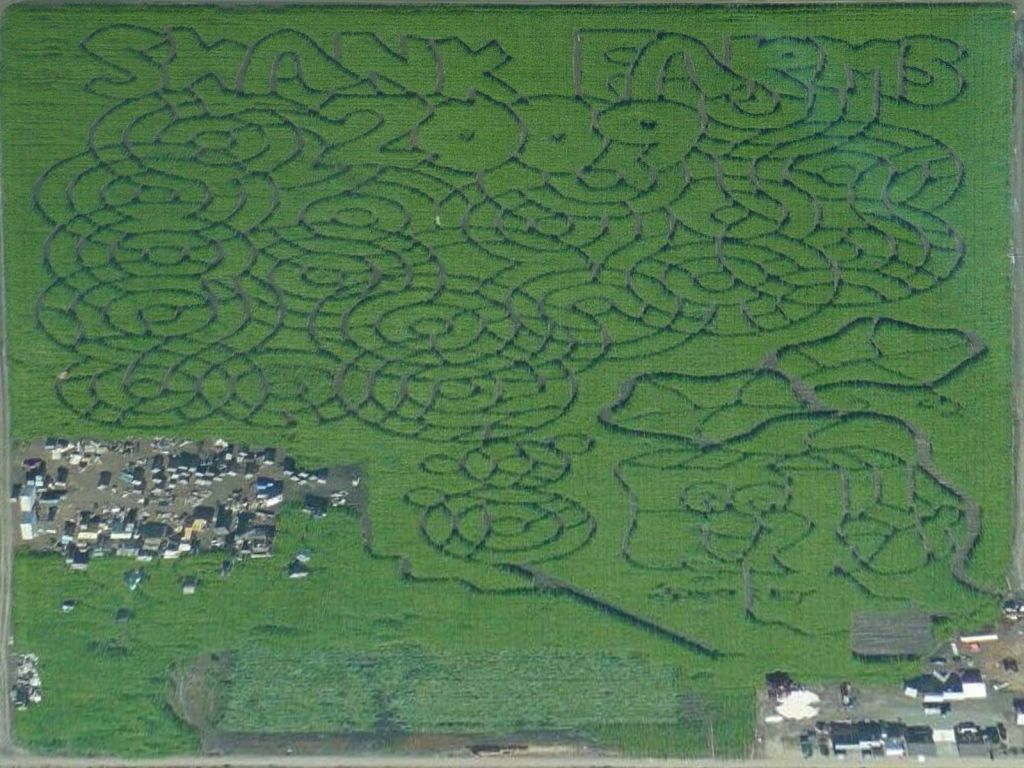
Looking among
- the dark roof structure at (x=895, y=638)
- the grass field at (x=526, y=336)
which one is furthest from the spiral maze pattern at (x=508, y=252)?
the dark roof structure at (x=895, y=638)

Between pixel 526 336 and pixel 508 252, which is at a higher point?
pixel 508 252

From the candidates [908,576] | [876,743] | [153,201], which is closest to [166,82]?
[153,201]

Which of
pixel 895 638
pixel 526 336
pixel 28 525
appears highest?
pixel 526 336

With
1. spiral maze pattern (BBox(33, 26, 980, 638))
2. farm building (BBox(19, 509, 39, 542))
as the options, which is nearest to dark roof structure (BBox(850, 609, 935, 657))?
spiral maze pattern (BBox(33, 26, 980, 638))

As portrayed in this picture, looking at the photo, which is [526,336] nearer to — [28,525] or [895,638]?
[895,638]

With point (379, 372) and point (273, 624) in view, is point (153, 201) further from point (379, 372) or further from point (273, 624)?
point (273, 624)

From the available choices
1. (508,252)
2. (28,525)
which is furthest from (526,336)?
(28,525)
